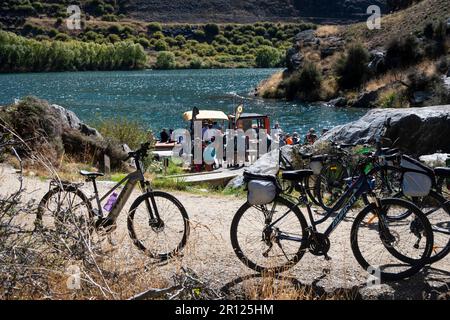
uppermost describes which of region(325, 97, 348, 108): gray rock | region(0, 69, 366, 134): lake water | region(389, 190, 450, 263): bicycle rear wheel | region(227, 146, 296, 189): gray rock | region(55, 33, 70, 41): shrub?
region(55, 33, 70, 41): shrub

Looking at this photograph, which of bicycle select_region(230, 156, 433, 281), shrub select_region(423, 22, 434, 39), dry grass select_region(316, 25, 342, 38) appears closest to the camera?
bicycle select_region(230, 156, 433, 281)

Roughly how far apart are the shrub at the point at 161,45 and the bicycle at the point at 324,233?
13112 cm

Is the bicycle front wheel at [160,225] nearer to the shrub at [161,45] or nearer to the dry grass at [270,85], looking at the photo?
the dry grass at [270,85]

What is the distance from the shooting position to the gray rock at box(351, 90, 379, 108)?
152 ft

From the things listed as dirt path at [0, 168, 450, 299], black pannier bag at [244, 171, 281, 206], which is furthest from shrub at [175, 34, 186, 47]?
black pannier bag at [244, 171, 281, 206]

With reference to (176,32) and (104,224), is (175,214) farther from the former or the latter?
(176,32)

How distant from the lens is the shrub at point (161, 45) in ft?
442

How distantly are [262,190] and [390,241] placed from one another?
4.09 ft

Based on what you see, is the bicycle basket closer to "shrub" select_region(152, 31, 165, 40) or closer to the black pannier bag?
the black pannier bag

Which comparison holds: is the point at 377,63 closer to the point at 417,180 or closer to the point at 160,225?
the point at 417,180

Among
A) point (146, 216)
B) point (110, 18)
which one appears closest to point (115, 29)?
point (110, 18)

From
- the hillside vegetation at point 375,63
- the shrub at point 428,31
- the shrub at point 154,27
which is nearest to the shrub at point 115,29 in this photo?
the shrub at point 154,27

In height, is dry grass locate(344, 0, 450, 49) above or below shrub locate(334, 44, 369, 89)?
above

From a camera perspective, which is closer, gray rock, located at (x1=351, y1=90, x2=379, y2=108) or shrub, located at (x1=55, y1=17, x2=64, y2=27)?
gray rock, located at (x1=351, y1=90, x2=379, y2=108)
